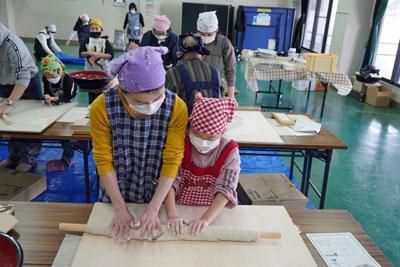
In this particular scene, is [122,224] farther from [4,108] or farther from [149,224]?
[4,108]

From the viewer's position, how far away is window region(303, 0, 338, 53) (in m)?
7.83

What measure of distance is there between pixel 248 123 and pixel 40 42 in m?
4.29

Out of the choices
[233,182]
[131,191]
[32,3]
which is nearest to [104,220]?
[131,191]

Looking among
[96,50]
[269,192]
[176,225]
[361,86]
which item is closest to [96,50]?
[96,50]

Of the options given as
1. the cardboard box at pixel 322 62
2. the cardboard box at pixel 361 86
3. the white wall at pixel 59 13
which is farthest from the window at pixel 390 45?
the white wall at pixel 59 13

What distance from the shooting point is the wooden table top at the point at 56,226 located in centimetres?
108

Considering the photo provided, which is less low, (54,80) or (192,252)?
(54,80)

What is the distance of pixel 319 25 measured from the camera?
28.1 feet

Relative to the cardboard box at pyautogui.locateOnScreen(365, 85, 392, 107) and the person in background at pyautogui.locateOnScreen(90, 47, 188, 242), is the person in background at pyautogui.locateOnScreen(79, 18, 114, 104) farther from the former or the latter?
the cardboard box at pyautogui.locateOnScreen(365, 85, 392, 107)

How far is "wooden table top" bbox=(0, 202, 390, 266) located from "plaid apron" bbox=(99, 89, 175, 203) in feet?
0.51

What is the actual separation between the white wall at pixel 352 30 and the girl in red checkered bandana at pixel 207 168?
20.0ft

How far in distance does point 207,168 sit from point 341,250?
0.53 meters

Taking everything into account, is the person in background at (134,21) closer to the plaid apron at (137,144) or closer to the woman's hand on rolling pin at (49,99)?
the woman's hand on rolling pin at (49,99)

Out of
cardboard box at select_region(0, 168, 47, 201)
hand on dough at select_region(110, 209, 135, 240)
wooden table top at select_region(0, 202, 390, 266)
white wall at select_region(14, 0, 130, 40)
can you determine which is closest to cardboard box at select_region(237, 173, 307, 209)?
wooden table top at select_region(0, 202, 390, 266)
